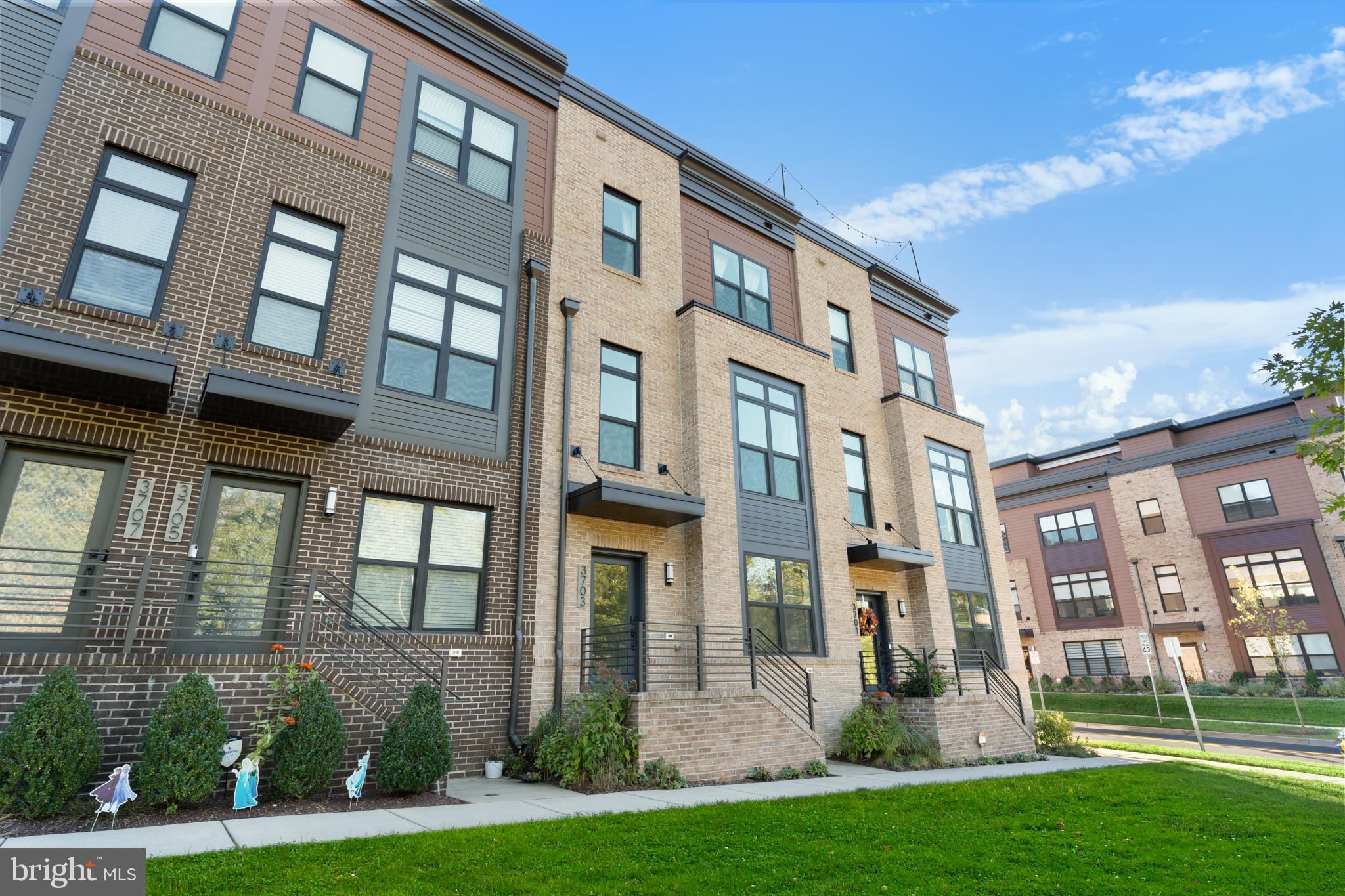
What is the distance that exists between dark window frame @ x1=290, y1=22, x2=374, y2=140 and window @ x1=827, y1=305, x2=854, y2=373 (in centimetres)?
1183

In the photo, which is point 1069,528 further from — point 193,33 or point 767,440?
point 193,33

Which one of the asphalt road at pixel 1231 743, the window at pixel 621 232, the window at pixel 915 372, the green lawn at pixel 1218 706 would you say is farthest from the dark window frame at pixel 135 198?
the green lawn at pixel 1218 706

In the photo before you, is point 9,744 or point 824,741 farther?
point 824,741

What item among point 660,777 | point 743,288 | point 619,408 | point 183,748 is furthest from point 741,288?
point 183,748

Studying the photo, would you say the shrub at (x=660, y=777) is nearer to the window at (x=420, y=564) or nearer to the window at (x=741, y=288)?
the window at (x=420, y=564)

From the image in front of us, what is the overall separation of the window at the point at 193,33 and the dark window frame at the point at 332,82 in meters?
0.98

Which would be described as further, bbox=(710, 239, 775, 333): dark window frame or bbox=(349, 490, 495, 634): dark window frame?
bbox=(710, 239, 775, 333): dark window frame

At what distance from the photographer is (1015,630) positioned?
18812 millimetres

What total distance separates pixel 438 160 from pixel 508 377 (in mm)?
4189

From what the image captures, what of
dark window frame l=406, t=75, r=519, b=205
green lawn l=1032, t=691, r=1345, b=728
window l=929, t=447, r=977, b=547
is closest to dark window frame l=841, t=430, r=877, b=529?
window l=929, t=447, r=977, b=547

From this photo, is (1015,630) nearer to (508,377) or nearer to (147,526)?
(508,377)

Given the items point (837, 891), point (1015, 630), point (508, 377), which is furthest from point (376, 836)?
point (1015, 630)

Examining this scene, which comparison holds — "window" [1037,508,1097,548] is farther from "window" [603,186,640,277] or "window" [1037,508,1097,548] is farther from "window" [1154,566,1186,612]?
"window" [603,186,640,277]

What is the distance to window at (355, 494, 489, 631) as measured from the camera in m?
9.63
